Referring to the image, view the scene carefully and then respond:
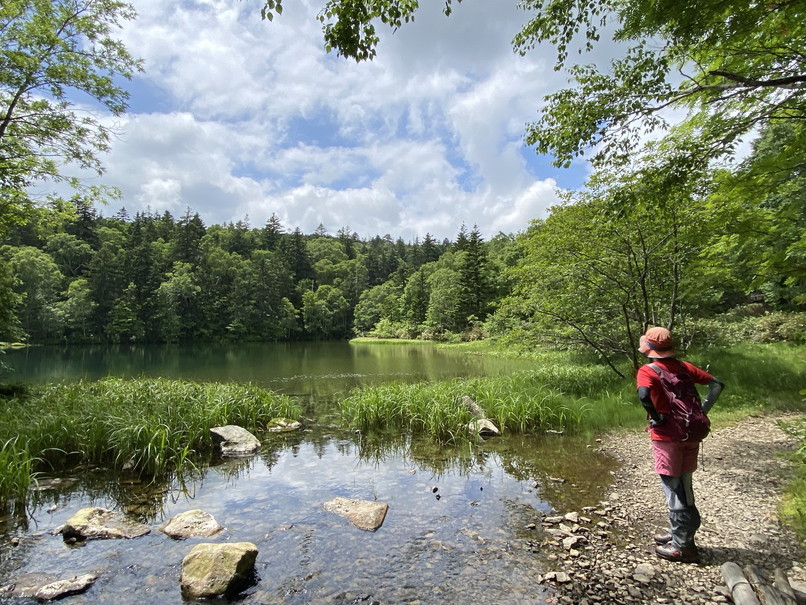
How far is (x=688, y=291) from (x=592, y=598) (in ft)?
32.4

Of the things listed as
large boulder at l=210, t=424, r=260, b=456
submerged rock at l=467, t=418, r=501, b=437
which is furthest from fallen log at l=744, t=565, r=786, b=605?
large boulder at l=210, t=424, r=260, b=456

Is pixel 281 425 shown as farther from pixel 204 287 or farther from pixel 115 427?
pixel 204 287

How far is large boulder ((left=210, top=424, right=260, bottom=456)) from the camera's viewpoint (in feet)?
29.5

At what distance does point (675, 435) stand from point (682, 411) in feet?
0.77

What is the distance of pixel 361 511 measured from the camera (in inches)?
226

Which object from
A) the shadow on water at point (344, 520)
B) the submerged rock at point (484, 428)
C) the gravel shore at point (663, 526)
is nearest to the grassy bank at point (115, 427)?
the shadow on water at point (344, 520)

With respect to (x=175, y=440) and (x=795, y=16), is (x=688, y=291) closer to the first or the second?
(x=795, y=16)

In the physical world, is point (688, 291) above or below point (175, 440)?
above

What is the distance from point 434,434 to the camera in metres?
9.72

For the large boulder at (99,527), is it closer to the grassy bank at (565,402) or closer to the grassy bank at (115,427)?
the grassy bank at (115,427)

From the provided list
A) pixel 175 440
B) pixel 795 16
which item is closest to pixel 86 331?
pixel 175 440

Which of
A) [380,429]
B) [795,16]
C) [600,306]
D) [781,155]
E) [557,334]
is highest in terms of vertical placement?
[795,16]

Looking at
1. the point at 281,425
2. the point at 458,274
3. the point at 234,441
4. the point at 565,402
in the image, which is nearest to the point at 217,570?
the point at 234,441

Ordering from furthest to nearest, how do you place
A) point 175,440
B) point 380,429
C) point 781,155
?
point 380,429 → point 175,440 → point 781,155
